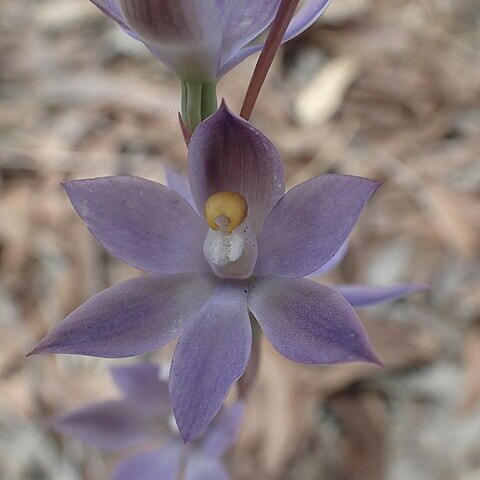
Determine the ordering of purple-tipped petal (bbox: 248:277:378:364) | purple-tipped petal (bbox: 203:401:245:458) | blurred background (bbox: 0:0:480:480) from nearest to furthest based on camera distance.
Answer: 1. purple-tipped petal (bbox: 248:277:378:364)
2. purple-tipped petal (bbox: 203:401:245:458)
3. blurred background (bbox: 0:0:480:480)

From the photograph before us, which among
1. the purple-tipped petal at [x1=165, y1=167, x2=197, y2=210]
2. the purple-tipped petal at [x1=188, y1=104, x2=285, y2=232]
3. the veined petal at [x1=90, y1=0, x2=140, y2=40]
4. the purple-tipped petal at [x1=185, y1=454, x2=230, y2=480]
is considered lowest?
the purple-tipped petal at [x1=185, y1=454, x2=230, y2=480]

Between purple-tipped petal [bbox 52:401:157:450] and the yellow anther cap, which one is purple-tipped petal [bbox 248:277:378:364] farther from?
purple-tipped petal [bbox 52:401:157:450]

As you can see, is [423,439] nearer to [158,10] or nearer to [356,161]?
[356,161]

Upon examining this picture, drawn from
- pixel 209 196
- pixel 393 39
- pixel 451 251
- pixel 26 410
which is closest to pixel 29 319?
pixel 26 410

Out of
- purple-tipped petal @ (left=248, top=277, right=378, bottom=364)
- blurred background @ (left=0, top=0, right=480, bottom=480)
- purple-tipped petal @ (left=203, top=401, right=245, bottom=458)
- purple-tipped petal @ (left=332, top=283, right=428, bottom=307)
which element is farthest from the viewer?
blurred background @ (left=0, top=0, right=480, bottom=480)

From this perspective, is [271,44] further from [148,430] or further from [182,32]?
→ [148,430]

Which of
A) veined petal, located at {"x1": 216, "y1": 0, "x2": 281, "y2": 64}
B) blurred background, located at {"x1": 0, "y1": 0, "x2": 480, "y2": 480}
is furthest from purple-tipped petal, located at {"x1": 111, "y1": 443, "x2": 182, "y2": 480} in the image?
veined petal, located at {"x1": 216, "y1": 0, "x2": 281, "y2": 64}

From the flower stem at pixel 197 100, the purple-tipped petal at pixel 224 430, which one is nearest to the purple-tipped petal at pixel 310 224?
the flower stem at pixel 197 100

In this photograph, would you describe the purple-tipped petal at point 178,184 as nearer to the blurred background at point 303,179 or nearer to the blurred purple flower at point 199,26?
the blurred purple flower at point 199,26

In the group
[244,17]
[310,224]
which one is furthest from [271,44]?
[310,224]
